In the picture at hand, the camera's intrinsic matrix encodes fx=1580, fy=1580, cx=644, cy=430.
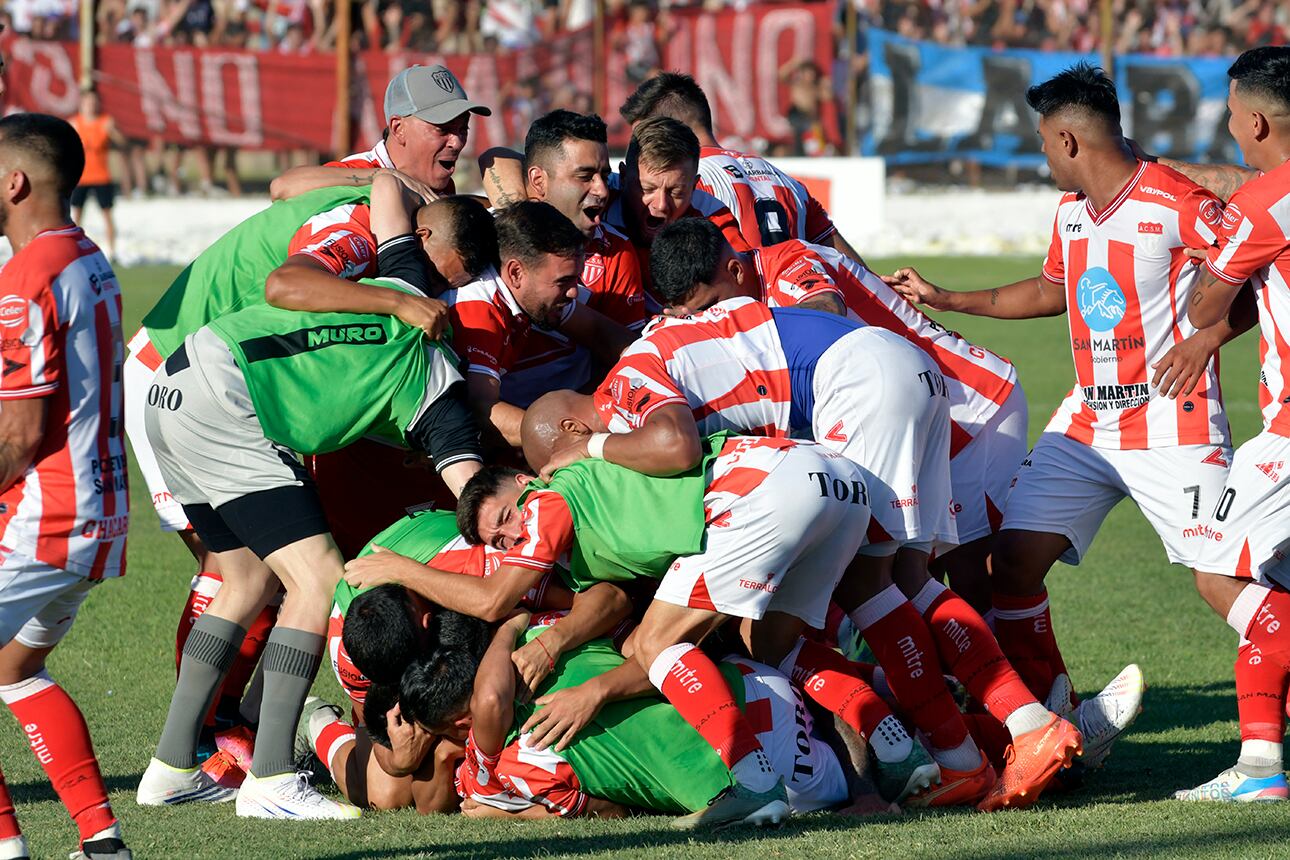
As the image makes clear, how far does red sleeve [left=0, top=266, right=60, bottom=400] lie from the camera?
4258 millimetres

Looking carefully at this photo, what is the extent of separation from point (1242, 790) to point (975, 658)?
0.95 metres

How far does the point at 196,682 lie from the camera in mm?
5359

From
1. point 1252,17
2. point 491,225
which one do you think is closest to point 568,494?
point 491,225

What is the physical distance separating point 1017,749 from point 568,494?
1673mm

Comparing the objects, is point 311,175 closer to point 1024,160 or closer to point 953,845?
point 953,845

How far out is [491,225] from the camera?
595cm

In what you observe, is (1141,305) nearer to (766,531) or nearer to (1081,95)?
(1081,95)

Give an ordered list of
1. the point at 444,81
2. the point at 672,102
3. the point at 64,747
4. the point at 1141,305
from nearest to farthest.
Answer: the point at 64,747 < the point at 1141,305 < the point at 444,81 < the point at 672,102

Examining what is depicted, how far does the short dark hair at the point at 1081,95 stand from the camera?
5898 millimetres

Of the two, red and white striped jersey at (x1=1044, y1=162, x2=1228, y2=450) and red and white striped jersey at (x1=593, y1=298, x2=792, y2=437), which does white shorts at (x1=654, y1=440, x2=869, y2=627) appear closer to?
red and white striped jersey at (x1=593, y1=298, x2=792, y2=437)

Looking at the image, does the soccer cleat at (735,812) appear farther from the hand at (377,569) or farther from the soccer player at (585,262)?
the soccer player at (585,262)

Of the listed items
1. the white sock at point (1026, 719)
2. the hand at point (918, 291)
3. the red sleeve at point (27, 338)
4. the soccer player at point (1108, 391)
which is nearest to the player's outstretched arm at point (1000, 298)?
the hand at point (918, 291)

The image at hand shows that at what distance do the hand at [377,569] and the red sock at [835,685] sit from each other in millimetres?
1399

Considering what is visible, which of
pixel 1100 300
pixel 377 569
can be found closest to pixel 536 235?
pixel 377 569
